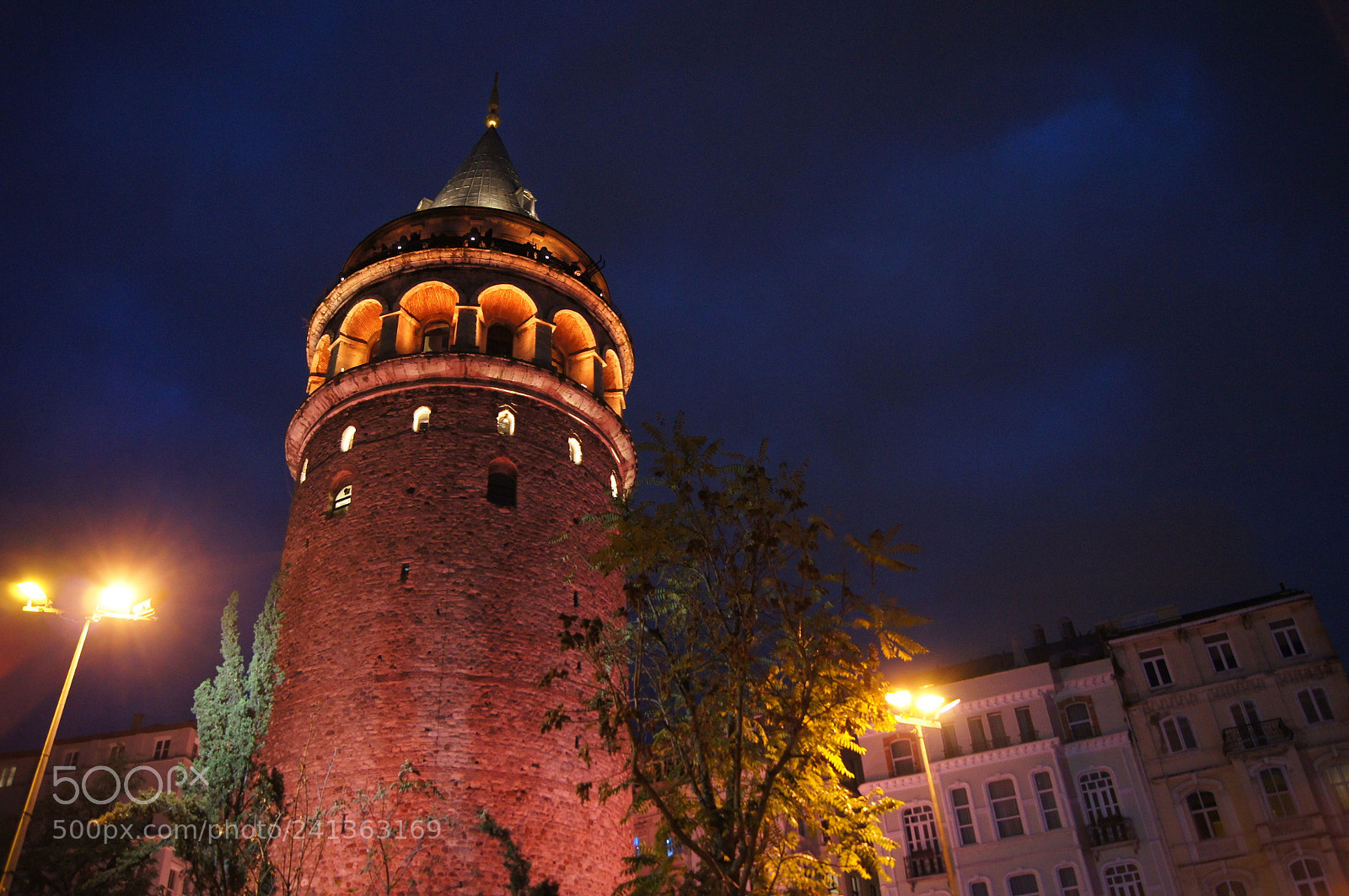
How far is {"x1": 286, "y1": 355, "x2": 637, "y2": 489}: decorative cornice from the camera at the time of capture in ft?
79.5

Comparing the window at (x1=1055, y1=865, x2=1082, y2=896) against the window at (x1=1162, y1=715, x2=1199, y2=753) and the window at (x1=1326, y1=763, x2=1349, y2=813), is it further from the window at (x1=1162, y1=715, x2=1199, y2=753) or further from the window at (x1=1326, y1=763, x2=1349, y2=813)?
the window at (x1=1326, y1=763, x2=1349, y2=813)

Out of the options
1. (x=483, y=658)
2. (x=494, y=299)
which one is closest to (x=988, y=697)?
(x=483, y=658)

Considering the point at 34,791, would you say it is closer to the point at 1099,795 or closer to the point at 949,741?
the point at 949,741

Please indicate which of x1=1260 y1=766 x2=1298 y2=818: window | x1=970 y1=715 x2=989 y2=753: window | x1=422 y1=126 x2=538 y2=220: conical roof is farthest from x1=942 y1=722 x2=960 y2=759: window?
x1=422 y1=126 x2=538 y2=220: conical roof

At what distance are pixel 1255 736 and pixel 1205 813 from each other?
8.52ft

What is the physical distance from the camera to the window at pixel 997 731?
28.8 m

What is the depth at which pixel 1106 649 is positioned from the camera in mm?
30484

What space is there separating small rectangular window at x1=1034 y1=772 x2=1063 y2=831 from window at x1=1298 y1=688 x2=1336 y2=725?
718 centimetres

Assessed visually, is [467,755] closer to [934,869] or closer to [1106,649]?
[934,869]

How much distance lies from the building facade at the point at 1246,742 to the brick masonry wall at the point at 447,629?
16.6 m

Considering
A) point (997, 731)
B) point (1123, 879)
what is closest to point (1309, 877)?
point (1123, 879)

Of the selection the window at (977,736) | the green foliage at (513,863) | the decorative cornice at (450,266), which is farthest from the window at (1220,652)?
the green foliage at (513,863)

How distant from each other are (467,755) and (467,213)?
15.7 meters

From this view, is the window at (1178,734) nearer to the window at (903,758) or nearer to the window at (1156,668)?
the window at (1156,668)
